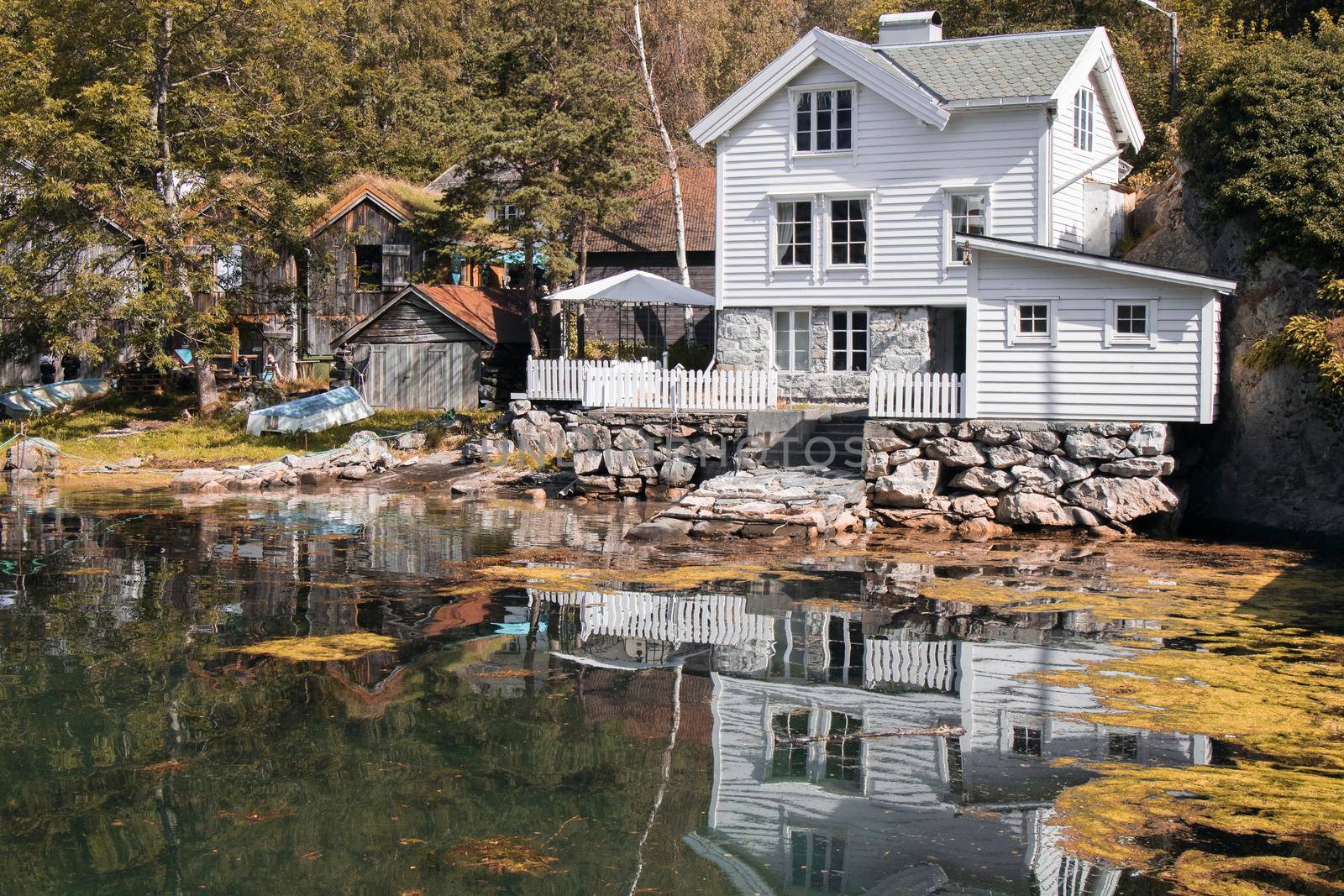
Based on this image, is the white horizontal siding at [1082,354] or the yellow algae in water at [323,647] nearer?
the yellow algae in water at [323,647]

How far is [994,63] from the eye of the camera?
2745 cm

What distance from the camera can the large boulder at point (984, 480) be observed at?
71.5 ft

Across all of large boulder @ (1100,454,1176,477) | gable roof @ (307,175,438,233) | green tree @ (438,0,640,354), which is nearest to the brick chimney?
green tree @ (438,0,640,354)

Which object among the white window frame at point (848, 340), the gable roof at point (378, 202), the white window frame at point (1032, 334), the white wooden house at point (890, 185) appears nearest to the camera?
the white window frame at point (1032, 334)

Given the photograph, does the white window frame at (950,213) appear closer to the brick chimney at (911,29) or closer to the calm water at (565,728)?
the brick chimney at (911,29)

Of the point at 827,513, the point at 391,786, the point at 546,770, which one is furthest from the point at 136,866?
the point at 827,513

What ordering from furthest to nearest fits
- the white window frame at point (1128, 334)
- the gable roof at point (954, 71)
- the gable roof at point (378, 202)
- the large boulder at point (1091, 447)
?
1. the gable roof at point (378, 202)
2. the gable roof at point (954, 71)
3. the white window frame at point (1128, 334)
4. the large boulder at point (1091, 447)

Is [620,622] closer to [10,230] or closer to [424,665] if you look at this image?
[424,665]

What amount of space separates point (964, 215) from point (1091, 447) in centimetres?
753

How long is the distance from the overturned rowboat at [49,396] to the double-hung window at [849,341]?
21.8 m

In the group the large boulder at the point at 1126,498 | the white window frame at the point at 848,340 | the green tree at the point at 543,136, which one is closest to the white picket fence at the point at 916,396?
the large boulder at the point at 1126,498

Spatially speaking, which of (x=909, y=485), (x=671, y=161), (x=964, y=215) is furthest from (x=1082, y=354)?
(x=671, y=161)

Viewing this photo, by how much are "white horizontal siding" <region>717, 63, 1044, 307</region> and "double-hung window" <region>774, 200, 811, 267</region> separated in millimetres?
250

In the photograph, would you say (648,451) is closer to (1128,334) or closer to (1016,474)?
(1016,474)
